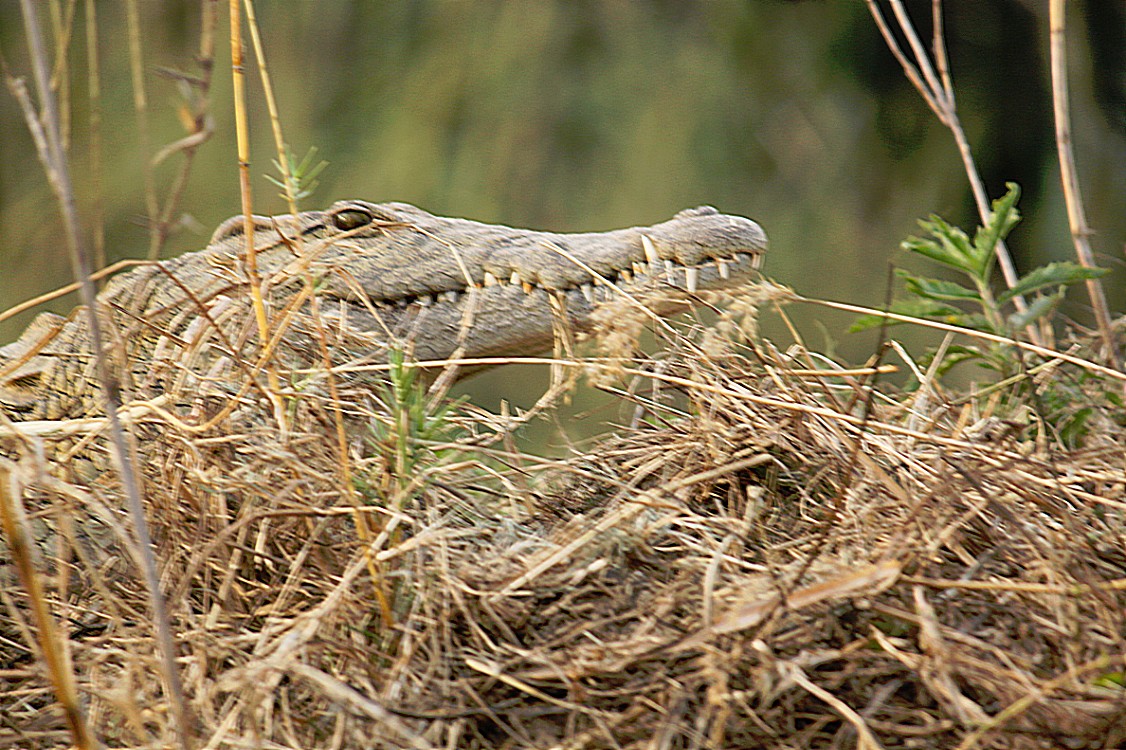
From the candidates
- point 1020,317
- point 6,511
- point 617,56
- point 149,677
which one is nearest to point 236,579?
point 149,677

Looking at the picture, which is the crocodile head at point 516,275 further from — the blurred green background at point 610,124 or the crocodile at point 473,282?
the blurred green background at point 610,124

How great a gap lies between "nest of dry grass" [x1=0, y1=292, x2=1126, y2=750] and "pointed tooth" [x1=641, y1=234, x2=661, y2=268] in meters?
0.45

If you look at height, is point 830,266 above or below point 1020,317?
below

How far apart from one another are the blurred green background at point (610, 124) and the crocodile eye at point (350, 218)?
201cm

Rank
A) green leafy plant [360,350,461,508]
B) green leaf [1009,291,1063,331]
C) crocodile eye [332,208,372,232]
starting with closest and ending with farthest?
green leafy plant [360,350,461,508], green leaf [1009,291,1063,331], crocodile eye [332,208,372,232]

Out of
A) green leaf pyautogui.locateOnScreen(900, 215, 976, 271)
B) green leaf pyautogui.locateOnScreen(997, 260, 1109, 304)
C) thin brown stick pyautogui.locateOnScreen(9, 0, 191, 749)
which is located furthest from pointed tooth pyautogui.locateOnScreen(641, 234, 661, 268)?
thin brown stick pyautogui.locateOnScreen(9, 0, 191, 749)

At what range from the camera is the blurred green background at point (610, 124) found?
11.5 ft

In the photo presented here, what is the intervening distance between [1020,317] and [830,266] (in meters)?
2.61

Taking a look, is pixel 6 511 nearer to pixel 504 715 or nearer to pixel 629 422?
pixel 504 715

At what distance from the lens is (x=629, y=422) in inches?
36.1

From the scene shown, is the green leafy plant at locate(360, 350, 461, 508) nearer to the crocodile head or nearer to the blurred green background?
the crocodile head

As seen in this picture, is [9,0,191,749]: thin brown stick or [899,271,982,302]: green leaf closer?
[9,0,191,749]: thin brown stick

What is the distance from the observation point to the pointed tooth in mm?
1236

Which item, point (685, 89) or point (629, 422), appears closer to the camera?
point (629, 422)
